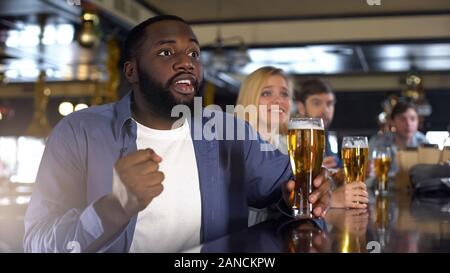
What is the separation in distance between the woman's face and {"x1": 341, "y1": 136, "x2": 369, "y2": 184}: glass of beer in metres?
0.13

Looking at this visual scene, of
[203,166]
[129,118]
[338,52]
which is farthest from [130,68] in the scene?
[338,52]

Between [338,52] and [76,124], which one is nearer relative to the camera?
[76,124]

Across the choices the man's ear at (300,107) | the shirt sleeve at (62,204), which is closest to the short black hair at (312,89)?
the man's ear at (300,107)

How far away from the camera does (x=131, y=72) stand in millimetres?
900

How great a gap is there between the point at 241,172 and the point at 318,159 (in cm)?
16

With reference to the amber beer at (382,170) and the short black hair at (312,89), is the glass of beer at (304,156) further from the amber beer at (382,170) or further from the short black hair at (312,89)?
the short black hair at (312,89)

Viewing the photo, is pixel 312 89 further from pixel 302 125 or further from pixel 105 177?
pixel 105 177

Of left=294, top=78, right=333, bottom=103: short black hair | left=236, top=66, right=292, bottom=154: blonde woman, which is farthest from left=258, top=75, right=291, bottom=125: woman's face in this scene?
left=294, top=78, right=333, bottom=103: short black hair

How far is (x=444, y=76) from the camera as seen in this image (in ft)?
25.5

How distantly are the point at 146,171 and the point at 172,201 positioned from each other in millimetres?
198

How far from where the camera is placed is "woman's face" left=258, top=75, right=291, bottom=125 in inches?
48.8

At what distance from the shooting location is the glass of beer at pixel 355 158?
1189 mm
